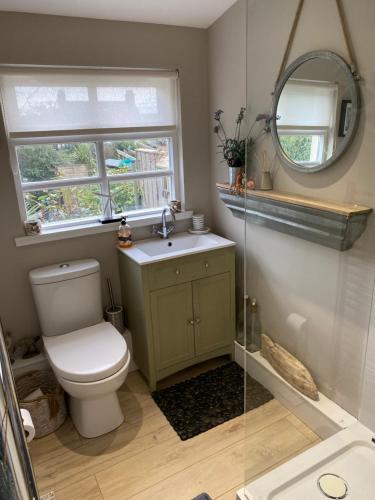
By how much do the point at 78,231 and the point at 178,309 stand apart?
84cm

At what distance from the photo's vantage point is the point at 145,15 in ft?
7.55

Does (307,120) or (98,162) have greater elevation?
(307,120)

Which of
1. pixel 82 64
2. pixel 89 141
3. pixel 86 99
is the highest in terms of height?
pixel 82 64

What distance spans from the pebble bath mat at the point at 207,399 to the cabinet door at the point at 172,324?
0.20 metres

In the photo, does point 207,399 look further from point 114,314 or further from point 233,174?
A: point 233,174

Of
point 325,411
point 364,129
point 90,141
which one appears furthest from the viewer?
point 90,141

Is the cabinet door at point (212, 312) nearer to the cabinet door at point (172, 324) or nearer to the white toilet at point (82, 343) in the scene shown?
the cabinet door at point (172, 324)

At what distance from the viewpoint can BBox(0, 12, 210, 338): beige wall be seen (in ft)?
7.02

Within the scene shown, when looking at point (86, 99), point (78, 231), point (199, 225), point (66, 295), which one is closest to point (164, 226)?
point (199, 225)

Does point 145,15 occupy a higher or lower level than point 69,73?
higher

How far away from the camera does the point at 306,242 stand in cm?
207

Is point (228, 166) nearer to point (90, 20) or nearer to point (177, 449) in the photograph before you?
point (90, 20)

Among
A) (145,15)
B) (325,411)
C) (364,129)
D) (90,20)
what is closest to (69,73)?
(90,20)

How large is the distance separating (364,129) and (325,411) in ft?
4.77
